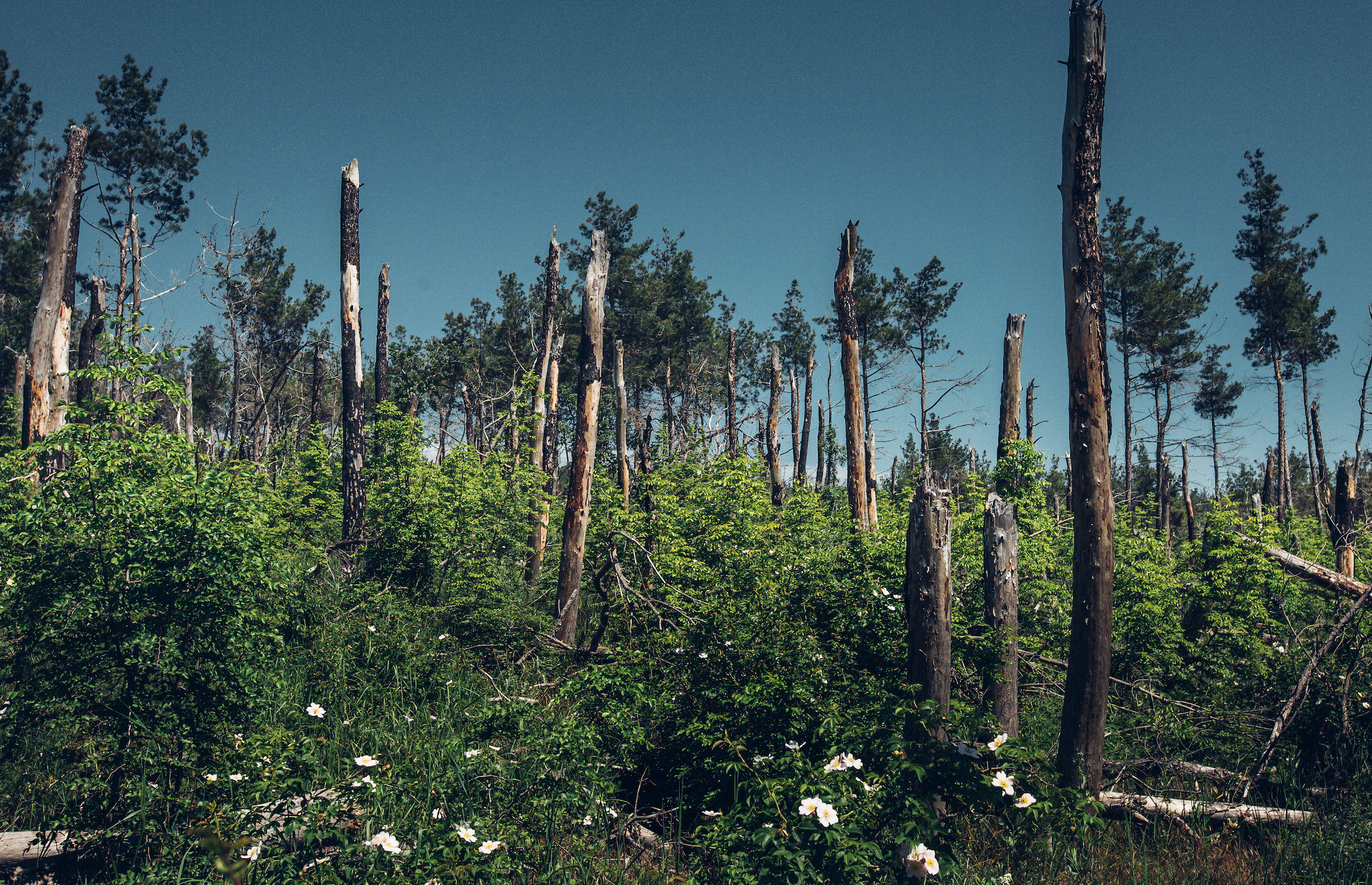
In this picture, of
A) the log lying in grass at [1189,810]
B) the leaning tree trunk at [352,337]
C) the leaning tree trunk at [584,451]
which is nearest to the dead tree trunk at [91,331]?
the leaning tree trunk at [352,337]

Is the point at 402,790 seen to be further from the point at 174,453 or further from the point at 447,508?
the point at 447,508

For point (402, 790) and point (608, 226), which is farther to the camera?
point (608, 226)

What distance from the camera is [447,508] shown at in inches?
366

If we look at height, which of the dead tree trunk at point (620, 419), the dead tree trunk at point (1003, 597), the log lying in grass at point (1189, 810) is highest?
the dead tree trunk at point (620, 419)

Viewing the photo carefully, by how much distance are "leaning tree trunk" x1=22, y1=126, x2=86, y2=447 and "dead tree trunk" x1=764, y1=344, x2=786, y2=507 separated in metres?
12.7

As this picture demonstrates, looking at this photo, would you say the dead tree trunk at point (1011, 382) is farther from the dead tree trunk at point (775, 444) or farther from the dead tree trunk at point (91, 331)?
the dead tree trunk at point (91, 331)

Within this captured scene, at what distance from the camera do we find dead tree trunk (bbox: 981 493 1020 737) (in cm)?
523

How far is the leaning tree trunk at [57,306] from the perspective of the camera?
10.2m

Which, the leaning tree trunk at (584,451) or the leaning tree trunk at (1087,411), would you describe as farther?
the leaning tree trunk at (584,451)

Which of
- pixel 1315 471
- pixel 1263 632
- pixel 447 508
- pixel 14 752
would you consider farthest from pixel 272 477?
pixel 1315 471

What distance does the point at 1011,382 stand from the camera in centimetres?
1076

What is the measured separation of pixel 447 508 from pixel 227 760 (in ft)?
18.6

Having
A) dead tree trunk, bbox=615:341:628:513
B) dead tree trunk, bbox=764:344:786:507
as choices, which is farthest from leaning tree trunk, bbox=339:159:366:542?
dead tree trunk, bbox=764:344:786:507

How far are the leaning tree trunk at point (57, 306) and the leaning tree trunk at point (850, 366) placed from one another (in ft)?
39.8
